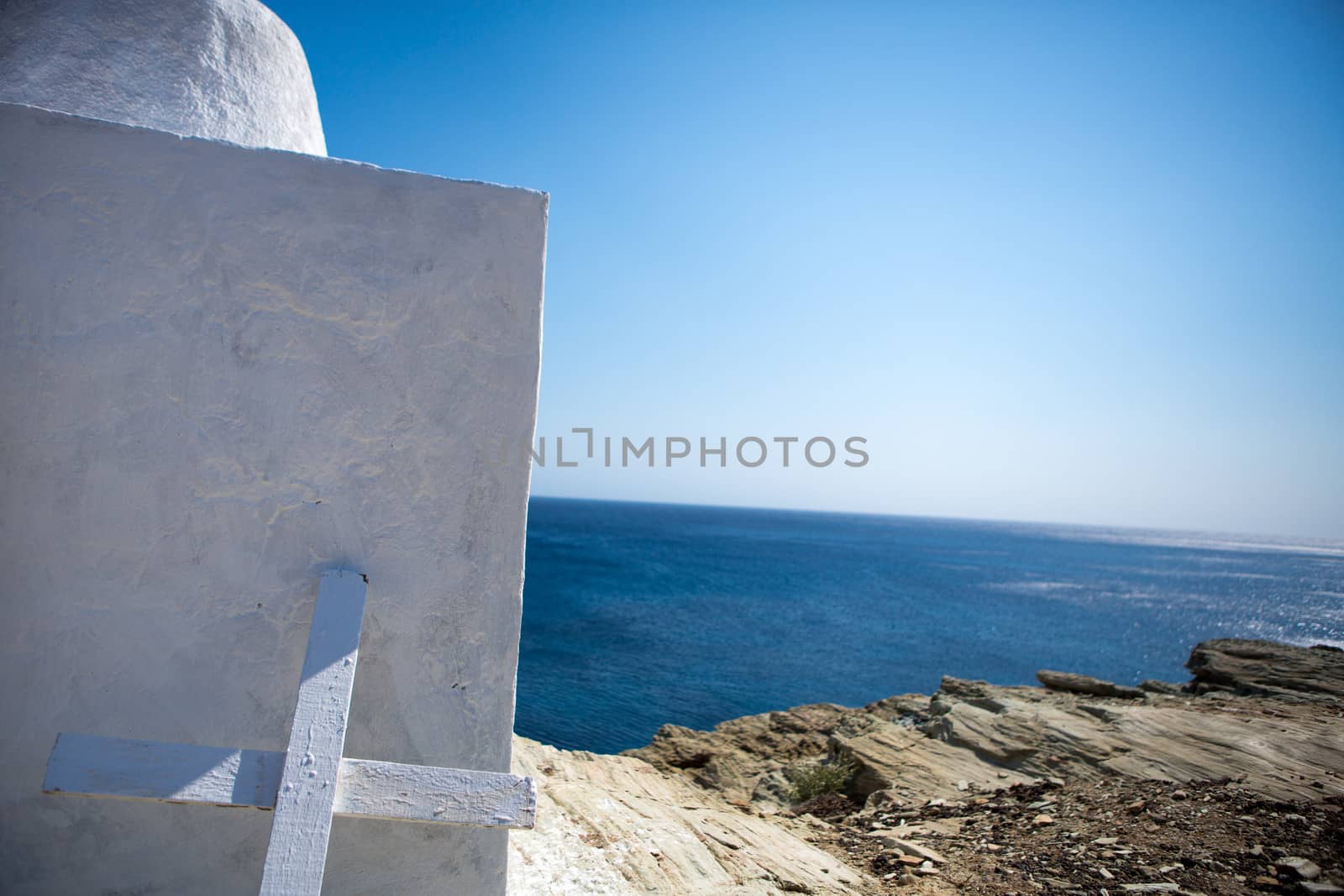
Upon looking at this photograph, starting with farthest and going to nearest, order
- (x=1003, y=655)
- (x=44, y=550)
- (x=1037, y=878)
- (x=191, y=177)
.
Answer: (x=1003, y=655), (x=1037, y=878), (x=191, y=177), (x=44, y=550)

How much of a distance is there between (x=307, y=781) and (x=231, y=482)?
1.14 m

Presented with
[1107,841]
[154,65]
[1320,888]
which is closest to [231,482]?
[154,65]

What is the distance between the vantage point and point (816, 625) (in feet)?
108

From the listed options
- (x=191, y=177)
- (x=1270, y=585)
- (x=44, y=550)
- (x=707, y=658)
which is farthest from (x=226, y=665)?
(x=1270, y=585)

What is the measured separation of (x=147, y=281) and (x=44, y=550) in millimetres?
1039

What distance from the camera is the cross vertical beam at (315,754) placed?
6.03ft

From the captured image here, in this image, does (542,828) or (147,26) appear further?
(542,828)

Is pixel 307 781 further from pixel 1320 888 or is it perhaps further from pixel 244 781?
pixel 1320 888

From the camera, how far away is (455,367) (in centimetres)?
259

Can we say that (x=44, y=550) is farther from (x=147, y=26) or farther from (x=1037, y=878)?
(x=1037, y=878)

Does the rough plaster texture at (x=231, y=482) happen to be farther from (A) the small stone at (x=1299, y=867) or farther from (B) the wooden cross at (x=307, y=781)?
(A) the small stone at (x=1299, y=867)

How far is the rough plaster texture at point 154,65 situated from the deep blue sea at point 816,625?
13588mm

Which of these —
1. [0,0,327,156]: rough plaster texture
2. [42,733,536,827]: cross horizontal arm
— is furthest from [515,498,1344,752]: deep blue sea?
[0,0,327,156]: rough plaster texture

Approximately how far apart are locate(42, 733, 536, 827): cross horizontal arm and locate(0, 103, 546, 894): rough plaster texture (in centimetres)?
38
